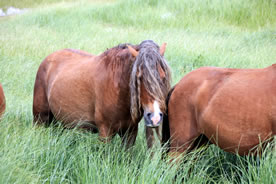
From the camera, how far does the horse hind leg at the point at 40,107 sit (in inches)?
182

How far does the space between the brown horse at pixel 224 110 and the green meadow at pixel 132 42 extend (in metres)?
0.17

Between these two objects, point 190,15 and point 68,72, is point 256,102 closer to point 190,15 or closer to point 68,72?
point 68,72

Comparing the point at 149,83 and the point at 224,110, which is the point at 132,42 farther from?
the point at 224,110

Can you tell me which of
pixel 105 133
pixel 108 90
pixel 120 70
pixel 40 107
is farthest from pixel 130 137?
pixel 40 107

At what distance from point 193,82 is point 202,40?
634 cm

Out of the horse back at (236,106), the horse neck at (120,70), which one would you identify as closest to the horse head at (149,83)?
the horse neck at (120,70)

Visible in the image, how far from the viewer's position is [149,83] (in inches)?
122

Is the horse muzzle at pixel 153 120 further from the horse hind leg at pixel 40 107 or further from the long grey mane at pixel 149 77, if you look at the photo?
the horse hind leg at pixel 40 107

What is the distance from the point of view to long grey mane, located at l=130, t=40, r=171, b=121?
122 inches

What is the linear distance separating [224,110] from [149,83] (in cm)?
73

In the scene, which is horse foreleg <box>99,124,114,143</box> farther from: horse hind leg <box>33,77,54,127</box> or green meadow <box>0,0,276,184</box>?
horse hind leg <box>33,77,54,127</box>

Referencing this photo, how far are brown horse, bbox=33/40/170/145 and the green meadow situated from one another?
0.24 meters

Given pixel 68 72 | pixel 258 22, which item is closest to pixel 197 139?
pixel 68 72

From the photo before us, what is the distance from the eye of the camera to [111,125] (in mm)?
3600
